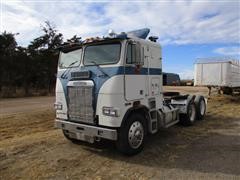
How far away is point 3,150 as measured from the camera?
22.6 ft

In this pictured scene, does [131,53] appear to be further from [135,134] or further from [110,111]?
[135,134]

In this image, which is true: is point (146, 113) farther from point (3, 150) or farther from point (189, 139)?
point (3, 150)

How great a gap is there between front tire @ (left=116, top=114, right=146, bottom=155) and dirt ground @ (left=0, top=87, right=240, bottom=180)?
20 centimetres

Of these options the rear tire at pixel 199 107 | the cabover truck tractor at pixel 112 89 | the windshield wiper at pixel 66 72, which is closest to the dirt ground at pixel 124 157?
the cabover truck tractor at pixel 112 89

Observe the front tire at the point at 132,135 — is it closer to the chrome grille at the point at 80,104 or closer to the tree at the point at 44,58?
the chrome grille at the point at 80,104

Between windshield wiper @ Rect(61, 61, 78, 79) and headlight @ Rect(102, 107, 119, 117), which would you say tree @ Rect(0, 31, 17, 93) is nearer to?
windshield wiper @ Rect(61, 61, 78, 79)

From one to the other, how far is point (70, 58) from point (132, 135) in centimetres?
251

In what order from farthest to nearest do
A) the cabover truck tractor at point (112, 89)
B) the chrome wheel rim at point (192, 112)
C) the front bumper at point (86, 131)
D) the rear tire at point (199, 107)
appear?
the rear tire at point (199, 107)
the chrome wheel rim at point (192, 112)
the cabover truck tractor at point (112, 89)
the front bumper at point (86, 131)

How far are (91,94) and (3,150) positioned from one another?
2.73m

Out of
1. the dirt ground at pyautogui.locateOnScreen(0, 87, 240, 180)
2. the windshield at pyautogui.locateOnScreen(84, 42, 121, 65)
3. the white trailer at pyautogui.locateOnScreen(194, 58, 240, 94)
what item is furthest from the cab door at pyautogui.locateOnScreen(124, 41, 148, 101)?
the white trailer at pyautogui.locateOnScreen(194, 58, 240, 94)

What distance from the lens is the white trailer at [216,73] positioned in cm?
1719

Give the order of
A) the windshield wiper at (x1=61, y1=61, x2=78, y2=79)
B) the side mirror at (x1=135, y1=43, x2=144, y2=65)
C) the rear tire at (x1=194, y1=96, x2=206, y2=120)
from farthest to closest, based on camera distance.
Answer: the rear tire at (x1=194, y1=96, x2=206, y2=120), the windshield wiper at (x1=61, y1=61, x2=78, y2=79), the side mirror at (x1=135, y1=43, x2=144, y2=65)

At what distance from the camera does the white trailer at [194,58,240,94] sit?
56.4 ft

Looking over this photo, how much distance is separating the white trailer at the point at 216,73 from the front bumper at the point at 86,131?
13.0m
